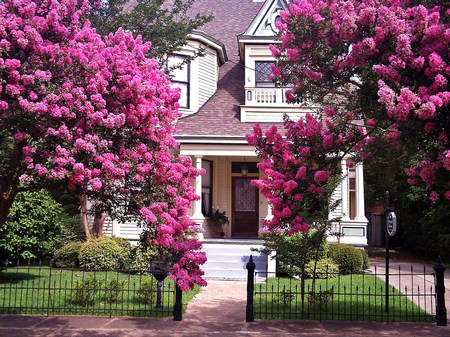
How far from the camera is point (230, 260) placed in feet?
50.1

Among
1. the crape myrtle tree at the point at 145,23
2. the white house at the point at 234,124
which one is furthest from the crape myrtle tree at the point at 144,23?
the white house at the point at 234,124

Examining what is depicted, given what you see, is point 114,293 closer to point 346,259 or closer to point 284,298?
point 284,298

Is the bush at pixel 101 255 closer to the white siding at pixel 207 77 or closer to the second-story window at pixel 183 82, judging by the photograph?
the second-story window at pixel 183 82

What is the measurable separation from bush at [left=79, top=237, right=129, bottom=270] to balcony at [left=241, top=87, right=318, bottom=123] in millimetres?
6627

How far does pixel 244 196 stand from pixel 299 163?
12075mm

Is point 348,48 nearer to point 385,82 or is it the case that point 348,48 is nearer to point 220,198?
point 385,82

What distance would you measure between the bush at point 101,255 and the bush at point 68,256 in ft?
1.88

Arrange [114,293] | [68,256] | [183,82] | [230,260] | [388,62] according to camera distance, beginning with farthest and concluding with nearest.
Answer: [183,82] → [230,260] → [68,256] → [114,293] → [388,62]

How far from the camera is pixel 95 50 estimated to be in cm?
636

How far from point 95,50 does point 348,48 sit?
346 centimetres

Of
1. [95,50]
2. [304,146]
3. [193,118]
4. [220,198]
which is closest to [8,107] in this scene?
[95,50]

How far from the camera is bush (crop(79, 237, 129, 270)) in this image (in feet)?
45.8

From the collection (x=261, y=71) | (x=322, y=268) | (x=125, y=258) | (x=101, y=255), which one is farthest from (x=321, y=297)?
(x=261, y=71)

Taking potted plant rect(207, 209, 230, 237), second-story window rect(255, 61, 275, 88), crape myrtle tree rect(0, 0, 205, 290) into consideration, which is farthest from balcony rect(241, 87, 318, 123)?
crape myrtle tree rect(0, 0, 205, 290)
